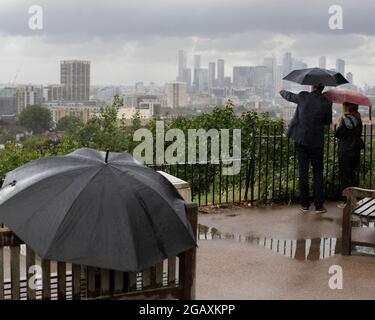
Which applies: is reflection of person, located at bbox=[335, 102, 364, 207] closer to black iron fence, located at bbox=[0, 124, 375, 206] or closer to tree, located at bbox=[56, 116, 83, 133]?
black iron fence, located at bbox=[0, 124, 375, 206]

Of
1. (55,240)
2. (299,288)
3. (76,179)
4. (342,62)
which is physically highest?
(342,62)

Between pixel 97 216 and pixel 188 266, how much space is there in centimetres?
101

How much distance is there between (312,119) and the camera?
934 centimetres

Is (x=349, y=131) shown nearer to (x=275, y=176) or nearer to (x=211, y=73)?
(x=275, y=176)

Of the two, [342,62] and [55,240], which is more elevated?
[342,62]

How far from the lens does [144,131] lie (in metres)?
18.9

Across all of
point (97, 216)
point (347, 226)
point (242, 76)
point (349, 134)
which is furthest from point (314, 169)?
point (242, 76)

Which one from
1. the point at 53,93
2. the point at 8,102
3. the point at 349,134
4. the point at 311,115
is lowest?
the point at 349,134

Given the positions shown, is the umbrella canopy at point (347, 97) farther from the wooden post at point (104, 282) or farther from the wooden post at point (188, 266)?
the wooden post at point (104, 282)

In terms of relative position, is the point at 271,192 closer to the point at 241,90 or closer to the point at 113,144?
the point at 113,144

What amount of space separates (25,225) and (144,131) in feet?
48.7

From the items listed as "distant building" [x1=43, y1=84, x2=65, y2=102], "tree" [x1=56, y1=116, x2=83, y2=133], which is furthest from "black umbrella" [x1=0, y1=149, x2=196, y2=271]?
"distant building" [x1=43, y1=84, x2=65, y2=102]
